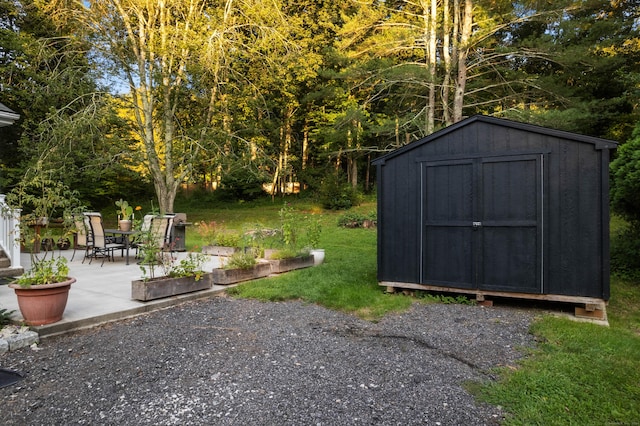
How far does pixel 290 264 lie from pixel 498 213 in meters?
3.55

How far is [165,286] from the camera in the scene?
4.85 metres

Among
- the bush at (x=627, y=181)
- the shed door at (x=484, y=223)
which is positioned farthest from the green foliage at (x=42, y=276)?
the bush at (x=627, y=181)

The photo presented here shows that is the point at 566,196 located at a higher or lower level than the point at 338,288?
higher

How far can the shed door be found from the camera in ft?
14.9

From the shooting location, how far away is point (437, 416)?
2254 millimetres

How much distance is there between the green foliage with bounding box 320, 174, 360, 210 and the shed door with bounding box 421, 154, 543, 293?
40.7ft

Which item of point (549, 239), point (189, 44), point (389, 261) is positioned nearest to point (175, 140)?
point (189, 44)

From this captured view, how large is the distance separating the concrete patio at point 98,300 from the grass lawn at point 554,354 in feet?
3.95

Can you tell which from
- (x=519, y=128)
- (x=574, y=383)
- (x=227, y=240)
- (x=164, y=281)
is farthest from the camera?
(x=227, y=240)

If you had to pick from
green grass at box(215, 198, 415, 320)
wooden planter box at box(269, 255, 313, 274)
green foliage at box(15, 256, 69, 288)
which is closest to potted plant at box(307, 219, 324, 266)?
green grass at box(215, 198, 415, 320)

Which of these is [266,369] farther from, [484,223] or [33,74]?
[33,74]

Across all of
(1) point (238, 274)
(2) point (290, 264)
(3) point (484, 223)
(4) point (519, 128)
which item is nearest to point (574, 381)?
(3) point (484, 223)

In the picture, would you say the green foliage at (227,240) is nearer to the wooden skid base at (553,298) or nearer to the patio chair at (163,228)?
the patio chair at (163,228)

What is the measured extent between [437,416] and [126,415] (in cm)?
175
